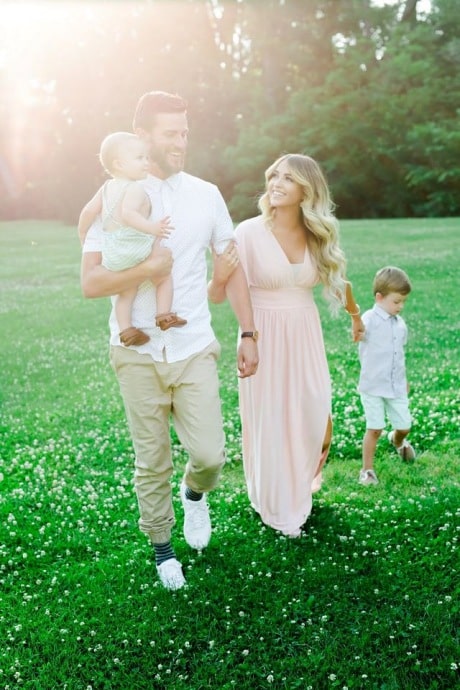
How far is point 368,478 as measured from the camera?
21.9 ft

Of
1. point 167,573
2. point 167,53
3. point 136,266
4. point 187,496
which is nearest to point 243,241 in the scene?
point 136,266

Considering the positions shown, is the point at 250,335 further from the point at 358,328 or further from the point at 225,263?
the point at 358,328

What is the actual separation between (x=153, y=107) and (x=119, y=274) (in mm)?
1021

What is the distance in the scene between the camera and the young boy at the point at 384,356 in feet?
20.8

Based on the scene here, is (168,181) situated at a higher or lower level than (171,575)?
higher

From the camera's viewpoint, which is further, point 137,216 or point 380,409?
point 380,409

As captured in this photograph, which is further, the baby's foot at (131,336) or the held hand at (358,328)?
the held hand at (358,328)

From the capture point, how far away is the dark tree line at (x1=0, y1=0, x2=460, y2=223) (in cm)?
4169

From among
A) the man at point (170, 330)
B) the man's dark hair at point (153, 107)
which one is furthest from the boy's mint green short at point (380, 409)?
the man's dark hair at point (153, 107)

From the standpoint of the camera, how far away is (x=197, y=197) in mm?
4816

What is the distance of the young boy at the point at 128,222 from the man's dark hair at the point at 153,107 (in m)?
0.14

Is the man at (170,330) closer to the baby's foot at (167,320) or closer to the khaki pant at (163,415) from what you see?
the khaki pant at (163,415)

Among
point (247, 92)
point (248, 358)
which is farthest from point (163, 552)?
point (247, 92)

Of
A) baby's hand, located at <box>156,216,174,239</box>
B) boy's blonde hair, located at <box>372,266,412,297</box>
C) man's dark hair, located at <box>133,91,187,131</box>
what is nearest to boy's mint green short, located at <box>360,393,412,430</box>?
boy's blonde hair, located at <box>372,266,412,297</box>
